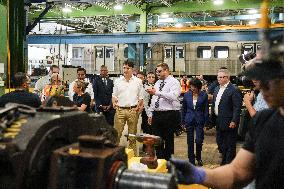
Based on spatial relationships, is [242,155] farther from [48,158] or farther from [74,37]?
[74,37]

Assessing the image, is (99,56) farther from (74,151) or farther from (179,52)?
(74,151)

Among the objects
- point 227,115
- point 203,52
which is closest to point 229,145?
point 227,115

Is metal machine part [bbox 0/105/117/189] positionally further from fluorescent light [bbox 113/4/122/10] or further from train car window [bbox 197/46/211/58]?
fluorescent light [bbox 113/4/122/10]

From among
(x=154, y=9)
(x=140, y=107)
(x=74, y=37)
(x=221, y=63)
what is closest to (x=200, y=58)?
(x=221, y=63)

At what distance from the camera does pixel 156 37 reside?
42.7 feet

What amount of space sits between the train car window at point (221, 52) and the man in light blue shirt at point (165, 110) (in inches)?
390

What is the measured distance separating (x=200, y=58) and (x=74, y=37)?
549 centimetres

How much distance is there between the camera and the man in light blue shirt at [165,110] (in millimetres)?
6082

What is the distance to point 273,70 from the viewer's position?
1.22 metres

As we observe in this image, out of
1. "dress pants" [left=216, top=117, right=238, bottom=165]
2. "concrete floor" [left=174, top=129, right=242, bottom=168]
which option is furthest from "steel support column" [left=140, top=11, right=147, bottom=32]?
"dress pants" [left=216, top=117, right=238, bottom=165]

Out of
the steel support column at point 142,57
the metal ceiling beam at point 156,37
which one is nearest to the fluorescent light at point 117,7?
the metal ceiling beam at point 156,37

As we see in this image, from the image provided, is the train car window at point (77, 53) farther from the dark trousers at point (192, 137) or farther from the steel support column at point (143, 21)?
the dark trousers at point (192, 137)

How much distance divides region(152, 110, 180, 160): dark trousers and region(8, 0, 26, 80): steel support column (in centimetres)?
233

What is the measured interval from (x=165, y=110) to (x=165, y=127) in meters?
0.29
